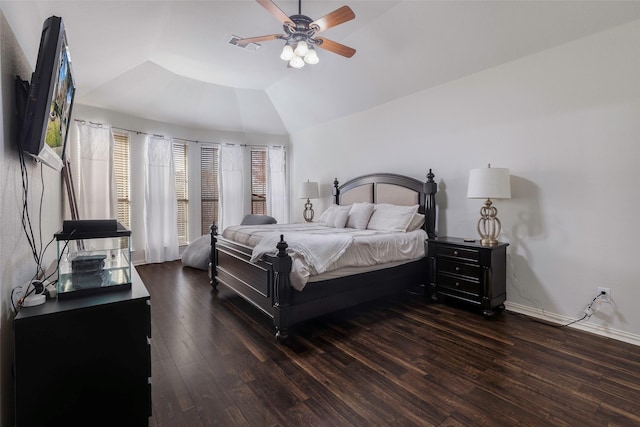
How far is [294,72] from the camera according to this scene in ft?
15.8

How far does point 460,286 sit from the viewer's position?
3.25 meters

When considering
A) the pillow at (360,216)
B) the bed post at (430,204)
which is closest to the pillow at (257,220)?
the pillow at (360,216)

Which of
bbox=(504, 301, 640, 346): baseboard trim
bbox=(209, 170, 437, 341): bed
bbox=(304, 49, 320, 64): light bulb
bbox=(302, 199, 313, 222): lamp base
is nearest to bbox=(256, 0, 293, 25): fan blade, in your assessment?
bbox=(304, 49, 320, 64): light bulb

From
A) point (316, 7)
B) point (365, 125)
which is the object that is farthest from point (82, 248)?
point (365, 125)

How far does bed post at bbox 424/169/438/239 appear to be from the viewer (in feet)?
12.7

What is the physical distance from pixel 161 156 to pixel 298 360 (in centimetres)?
497

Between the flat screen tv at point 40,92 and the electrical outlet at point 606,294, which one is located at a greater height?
the flat screen tv at point 40,92

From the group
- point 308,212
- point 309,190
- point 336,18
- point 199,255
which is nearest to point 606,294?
point 336,18

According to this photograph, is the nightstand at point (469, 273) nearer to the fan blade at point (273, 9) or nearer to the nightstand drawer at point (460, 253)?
the nightstand drawer at point (460, 253)

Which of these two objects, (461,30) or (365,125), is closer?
(461,30)

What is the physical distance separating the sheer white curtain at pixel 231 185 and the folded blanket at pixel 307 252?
3.74m

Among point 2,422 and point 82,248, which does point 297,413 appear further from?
point 82,248

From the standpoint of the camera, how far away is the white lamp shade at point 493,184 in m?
2.96

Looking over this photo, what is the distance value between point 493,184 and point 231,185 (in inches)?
199
